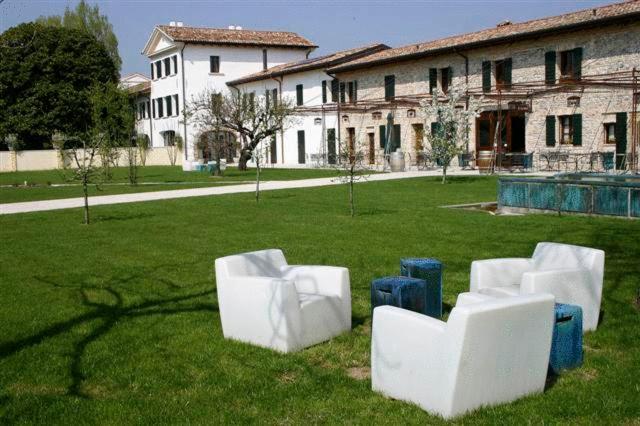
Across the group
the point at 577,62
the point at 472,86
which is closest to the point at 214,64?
the point at 472,86

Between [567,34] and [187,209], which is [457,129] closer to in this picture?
[567,34]

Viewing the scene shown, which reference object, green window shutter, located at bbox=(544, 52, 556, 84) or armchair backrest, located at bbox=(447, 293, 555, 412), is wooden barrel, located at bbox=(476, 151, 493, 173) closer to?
green window shutter, located at bbox=(544, 52, 556, 84)

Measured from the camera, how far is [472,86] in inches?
1305

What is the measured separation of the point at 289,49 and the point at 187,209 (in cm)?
3914

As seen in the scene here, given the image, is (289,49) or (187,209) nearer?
(187,209)

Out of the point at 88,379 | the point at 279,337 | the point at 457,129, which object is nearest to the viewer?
the point at 88,379

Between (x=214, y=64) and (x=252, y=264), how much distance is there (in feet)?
156

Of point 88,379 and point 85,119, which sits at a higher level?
point 85,119

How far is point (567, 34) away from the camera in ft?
93.6

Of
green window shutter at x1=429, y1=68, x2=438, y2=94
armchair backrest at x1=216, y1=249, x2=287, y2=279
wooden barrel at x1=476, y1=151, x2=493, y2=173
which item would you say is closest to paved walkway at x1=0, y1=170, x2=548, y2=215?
wooden barrel at x1=476, y1=151, x2=493, y2=173

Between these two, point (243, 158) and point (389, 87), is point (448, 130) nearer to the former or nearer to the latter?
point (389, 87)

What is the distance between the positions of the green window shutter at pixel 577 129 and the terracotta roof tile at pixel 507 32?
3484mm

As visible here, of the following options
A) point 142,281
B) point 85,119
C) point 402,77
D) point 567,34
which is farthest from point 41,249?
point 85,119

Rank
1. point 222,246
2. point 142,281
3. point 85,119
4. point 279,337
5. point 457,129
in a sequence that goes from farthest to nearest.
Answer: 1. point 85,119
2. point 457,129
3. point 222,246
4. point 142,281
5. point 279,337
